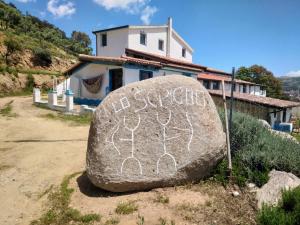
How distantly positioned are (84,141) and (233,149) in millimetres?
5038

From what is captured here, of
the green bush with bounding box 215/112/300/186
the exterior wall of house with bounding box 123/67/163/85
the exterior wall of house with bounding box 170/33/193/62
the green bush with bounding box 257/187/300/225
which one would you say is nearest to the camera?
the green bush with bounding box 257/187/300/225

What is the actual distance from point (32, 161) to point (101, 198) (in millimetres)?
3016

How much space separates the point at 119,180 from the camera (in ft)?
15.6

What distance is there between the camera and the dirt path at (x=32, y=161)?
482 centimetres

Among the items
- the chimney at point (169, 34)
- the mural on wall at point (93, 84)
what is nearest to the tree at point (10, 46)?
the mural on wall at point (93, 84)

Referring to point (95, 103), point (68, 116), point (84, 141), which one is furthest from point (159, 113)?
point (95, 103)

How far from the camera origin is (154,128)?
5.00 m

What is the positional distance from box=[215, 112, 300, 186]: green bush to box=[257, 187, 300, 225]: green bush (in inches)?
42.1

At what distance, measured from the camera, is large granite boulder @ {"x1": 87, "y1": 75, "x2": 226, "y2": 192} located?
482 cm

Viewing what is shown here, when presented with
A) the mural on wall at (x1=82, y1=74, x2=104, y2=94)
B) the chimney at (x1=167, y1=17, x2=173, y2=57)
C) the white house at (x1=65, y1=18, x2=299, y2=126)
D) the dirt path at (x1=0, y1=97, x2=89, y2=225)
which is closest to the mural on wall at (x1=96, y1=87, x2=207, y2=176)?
the dirt path at (x1=0, y1=97, x2=89, y2=225)

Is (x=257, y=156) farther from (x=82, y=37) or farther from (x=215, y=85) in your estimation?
(x=82, y=37)

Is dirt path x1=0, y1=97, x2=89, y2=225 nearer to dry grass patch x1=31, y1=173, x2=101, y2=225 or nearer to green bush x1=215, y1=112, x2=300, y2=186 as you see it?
dry grass patch x1=31, y1=173, x2=101, y2=225

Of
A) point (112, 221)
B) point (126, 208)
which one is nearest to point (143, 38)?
point (126, 208)

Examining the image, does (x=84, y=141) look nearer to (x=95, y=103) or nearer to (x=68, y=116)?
(x=68, y=116)
